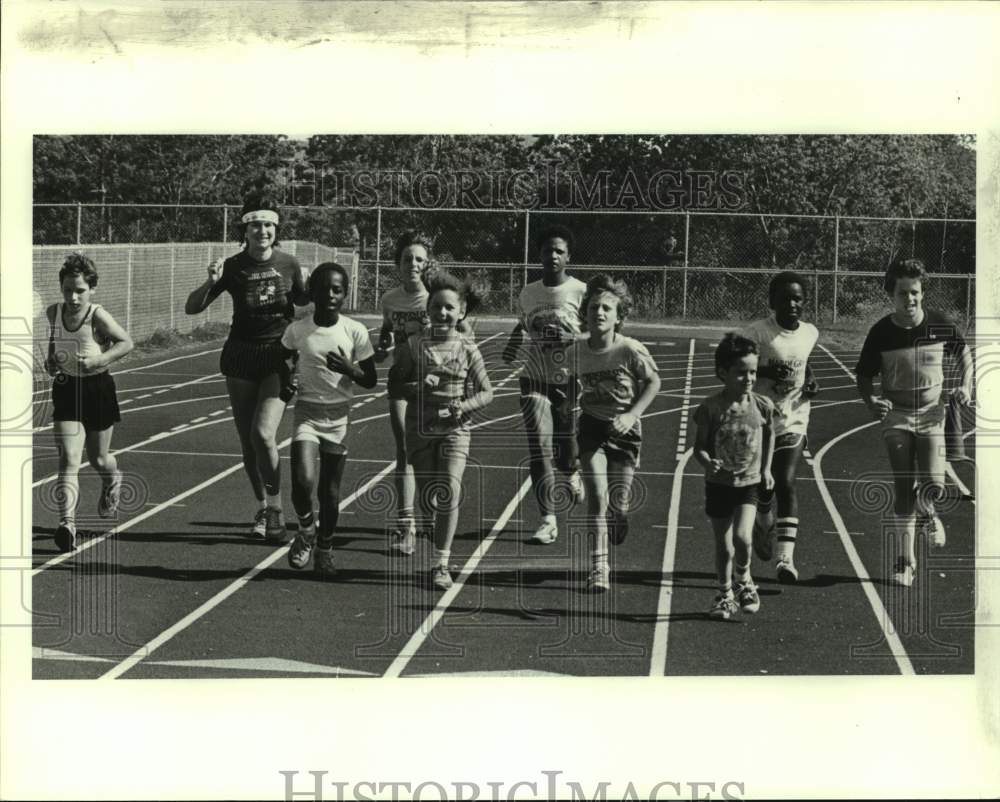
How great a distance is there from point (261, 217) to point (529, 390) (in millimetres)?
1868

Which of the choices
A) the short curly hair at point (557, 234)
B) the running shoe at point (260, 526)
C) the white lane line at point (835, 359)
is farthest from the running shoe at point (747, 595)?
the white lane line at point (835, 359)

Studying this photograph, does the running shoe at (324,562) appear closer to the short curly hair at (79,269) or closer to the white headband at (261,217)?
the white headband at (261,217)

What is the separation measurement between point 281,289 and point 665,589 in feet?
9.19

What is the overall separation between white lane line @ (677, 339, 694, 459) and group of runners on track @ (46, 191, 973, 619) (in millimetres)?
3417

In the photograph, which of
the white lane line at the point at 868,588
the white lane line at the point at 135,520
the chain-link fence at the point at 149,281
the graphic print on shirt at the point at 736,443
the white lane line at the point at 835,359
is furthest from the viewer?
the chain-link fence at the point at 149,281

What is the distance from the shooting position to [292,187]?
11.4m

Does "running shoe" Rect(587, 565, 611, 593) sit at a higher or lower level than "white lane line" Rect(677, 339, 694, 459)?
lower

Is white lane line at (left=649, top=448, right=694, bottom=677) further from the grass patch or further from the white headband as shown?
the grass patch

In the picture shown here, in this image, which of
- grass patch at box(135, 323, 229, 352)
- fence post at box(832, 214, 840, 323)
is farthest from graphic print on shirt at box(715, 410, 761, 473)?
grass patch at box(135, 323, 229, 352)

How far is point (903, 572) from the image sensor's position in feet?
30.2

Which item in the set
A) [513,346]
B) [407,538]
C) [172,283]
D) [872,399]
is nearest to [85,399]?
[407,538]

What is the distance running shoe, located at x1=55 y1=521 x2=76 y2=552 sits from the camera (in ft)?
30.5

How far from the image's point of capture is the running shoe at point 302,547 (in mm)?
9250

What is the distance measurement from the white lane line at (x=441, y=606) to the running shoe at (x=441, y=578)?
0.13 feet
